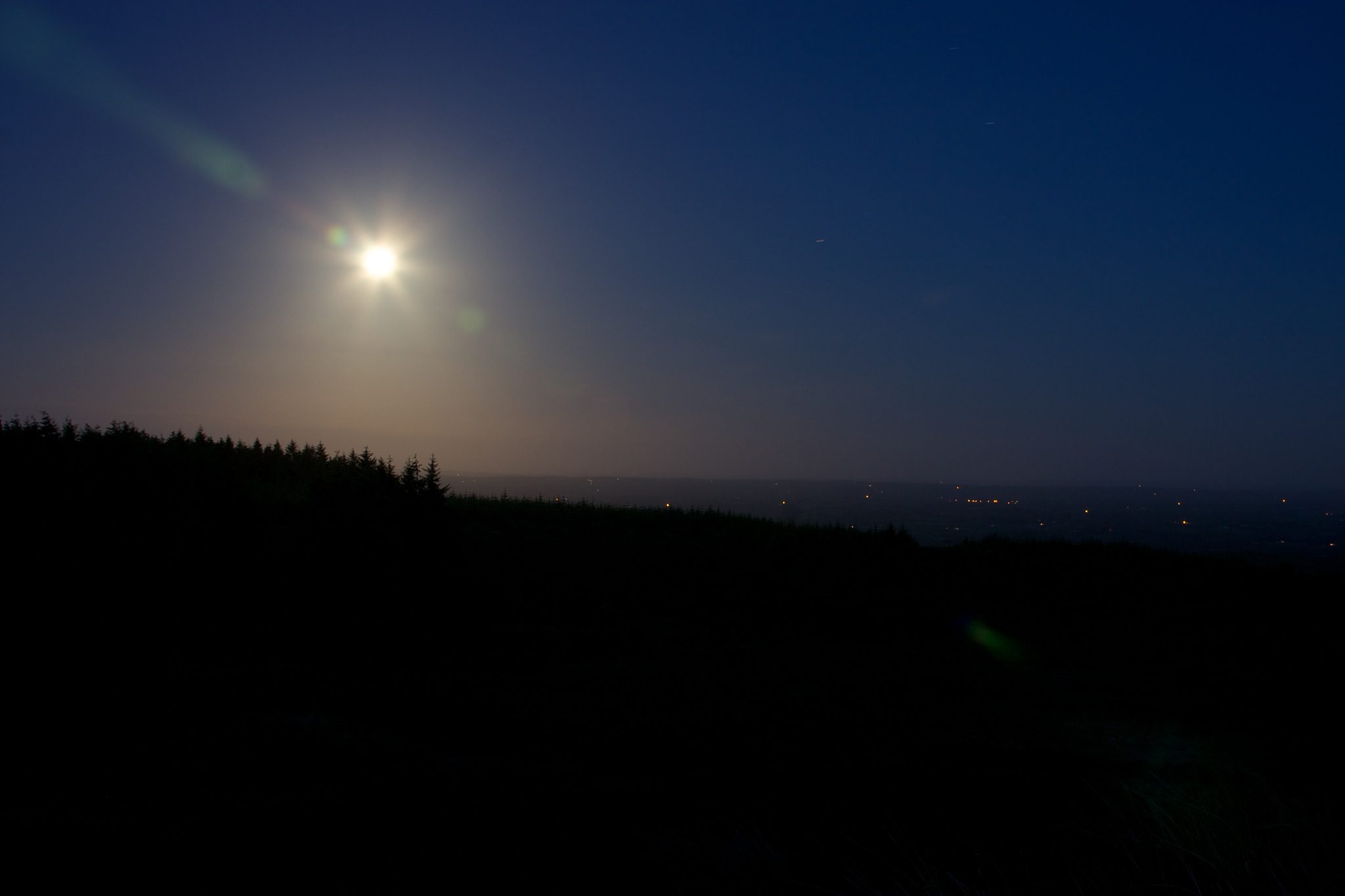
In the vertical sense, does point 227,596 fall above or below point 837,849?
above

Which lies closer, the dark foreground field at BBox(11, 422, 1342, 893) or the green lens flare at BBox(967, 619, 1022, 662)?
the dark foreground field at BBox(11, 422, 1342, 893)

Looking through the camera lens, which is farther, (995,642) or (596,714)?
(995,642)

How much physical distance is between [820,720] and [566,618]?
545cm

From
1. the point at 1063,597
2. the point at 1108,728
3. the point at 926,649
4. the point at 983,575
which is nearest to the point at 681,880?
the point at 1108,728

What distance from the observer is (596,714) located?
6.07 meters

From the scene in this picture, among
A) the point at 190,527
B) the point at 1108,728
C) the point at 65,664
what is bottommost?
the point at 1108,728

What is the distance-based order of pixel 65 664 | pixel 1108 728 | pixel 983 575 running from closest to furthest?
pixel 1108 728 → pixel 65 664 → pixel 983 575

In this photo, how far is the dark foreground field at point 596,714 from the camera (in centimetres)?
327

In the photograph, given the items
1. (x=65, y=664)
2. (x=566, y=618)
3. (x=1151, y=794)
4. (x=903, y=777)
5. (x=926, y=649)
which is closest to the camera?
(x=1151, y=794)

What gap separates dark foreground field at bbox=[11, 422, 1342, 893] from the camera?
3.27 metres

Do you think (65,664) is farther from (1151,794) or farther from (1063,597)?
(1063,597)

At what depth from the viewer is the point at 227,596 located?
929 cm

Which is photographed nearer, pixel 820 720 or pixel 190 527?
pixel 820 720

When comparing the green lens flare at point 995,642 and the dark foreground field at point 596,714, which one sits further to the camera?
the green lens flare at point 995,642
